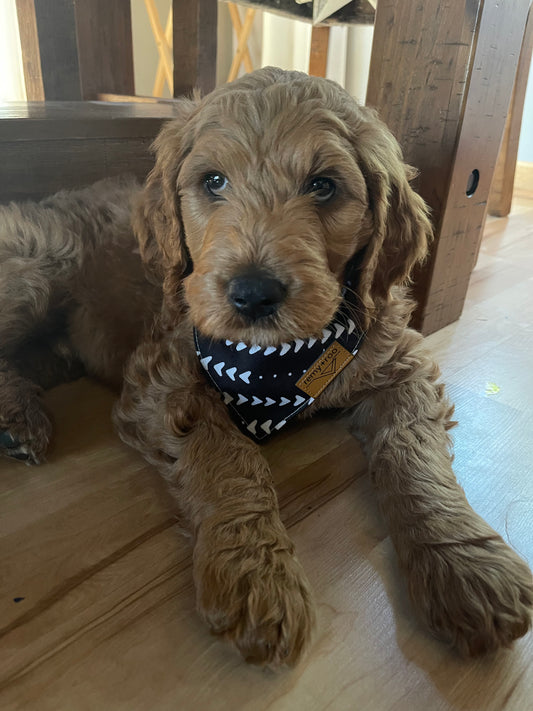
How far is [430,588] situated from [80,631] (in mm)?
749

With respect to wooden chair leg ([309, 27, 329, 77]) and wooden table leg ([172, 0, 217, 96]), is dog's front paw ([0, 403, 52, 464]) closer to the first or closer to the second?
wooden table leg ([172, 0, 217, 96])

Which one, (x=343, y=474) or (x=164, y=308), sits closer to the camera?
(x=343, y=474)

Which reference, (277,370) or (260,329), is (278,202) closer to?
(260,329)

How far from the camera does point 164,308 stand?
1.81m

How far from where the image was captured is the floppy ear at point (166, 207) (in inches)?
62.8

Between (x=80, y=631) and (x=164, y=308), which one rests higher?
(x=164, y=308)

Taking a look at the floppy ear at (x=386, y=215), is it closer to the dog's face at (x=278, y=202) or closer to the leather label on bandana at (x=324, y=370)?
the dog's face at (x=278, y=202)

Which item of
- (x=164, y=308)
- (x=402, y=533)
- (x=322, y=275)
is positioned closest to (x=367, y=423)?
(x=402, y=533)

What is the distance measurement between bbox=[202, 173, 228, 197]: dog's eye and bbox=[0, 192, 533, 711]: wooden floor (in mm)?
806

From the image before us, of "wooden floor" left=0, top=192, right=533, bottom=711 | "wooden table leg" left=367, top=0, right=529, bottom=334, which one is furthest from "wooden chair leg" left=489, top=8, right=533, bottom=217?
"wooden floor" left=0, top=192, right=533, bottom=711

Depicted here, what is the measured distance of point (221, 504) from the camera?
4.33ft

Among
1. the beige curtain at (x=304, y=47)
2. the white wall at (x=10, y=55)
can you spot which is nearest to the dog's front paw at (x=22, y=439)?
the white wall at (x=10, y=55)

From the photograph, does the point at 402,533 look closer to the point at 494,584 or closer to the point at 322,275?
the point at 494,584

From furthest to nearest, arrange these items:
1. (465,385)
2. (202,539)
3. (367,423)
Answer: (465,385) < (367,423) < (202,539)
